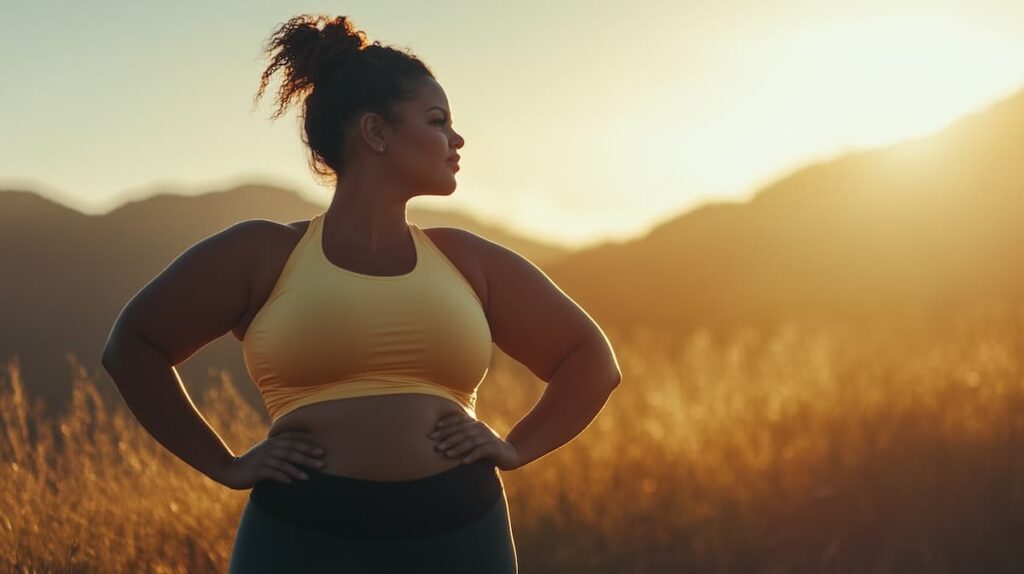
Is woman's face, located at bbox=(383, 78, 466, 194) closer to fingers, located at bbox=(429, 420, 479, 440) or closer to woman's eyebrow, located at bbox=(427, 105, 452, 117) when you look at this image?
woman's eyebrow, located at bbox=(427, 105, 452, 117)

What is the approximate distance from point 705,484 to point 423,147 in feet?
12.0

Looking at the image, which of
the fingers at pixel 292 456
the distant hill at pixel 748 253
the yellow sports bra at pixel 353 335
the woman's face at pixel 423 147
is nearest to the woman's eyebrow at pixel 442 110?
the woman's face at pixel 423 147

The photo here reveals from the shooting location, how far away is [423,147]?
281 centimetres

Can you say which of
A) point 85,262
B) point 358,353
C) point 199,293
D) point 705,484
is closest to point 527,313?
point 358,353

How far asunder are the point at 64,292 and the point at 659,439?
3752 centimetres

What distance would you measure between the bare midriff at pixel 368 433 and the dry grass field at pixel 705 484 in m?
2.23

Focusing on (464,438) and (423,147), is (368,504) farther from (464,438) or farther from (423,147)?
(423,147)

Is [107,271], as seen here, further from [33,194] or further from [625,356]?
[625,356]

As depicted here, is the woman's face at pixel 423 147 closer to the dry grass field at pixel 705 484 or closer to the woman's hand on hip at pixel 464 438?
the woman's hand on hip at pixel 464 438

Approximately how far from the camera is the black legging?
2555mm

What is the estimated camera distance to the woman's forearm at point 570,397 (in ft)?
9.80

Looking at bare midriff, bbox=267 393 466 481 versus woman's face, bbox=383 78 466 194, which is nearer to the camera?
bare midriff, bbox=267 393 466 481

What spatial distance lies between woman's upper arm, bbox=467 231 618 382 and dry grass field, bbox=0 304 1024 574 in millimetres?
2243

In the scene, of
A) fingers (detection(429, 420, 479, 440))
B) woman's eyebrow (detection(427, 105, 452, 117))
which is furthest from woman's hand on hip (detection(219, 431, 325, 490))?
woman's eyebrow (detection(427, 105, 452, 117))
